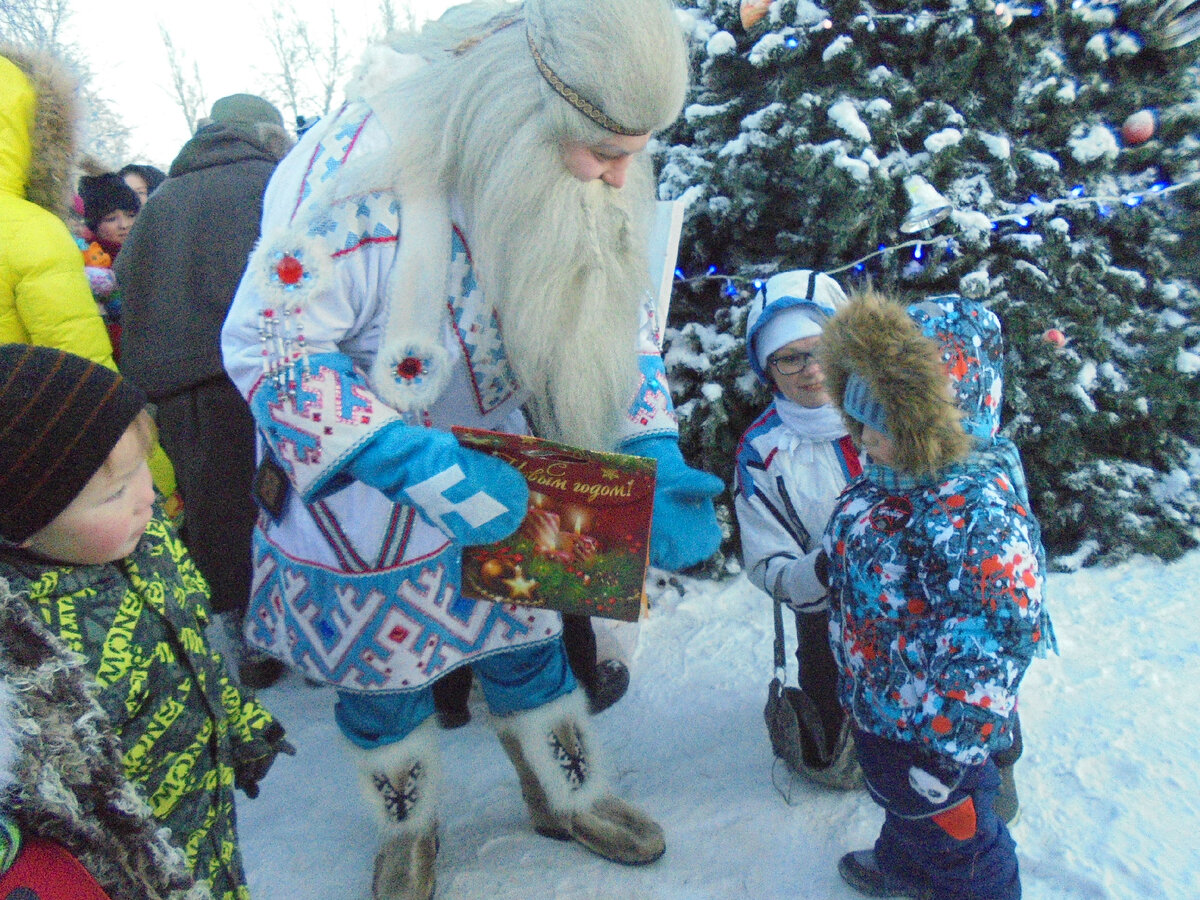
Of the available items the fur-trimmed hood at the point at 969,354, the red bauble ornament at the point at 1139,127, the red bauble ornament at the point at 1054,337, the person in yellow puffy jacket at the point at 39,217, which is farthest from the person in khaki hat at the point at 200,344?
the red bauble ornament at the point at 1139,127

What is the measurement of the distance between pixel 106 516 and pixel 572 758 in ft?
3.99

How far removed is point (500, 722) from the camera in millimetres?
1897

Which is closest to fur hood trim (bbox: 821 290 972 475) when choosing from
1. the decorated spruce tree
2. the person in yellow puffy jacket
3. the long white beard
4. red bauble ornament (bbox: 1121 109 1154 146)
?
the long white beard

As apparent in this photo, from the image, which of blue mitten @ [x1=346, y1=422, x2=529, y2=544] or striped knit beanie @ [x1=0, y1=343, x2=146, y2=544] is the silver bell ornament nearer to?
blue mitten @ [x1=346, y1=422, x2=529, y2=544]

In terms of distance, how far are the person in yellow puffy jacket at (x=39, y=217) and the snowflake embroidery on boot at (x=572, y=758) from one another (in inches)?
65.4

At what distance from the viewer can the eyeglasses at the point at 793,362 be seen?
6.68 feet

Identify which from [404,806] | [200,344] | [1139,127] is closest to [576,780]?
[404,806]

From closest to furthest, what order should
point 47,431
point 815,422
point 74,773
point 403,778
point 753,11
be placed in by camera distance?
point 74,773, point 47,431, point 403,778, point 815,422, point 753,11

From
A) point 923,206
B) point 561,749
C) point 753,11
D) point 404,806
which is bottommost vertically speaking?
point 404,806

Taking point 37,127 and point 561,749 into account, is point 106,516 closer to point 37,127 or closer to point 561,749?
point 561,749

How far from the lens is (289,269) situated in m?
1.31

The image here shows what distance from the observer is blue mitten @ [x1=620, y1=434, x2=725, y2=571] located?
1.54 meters

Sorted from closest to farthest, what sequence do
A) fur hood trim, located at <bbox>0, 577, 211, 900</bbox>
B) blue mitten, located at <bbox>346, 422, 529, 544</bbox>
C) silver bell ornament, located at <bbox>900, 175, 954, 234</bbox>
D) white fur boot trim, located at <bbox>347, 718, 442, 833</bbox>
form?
fur hood trim, located at <bbox>0, 577, 211, 900</bbox> → blue mitten, located at <bbox>346, 422, 529, 544</bbox> → white fur boot trim, located at <bbox>347, 718, 442, 833</bbox> → silver bell ornament, located at <bbox>900, 175, 954, 234</bbox>

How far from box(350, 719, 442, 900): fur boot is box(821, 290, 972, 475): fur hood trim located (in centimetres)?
123
